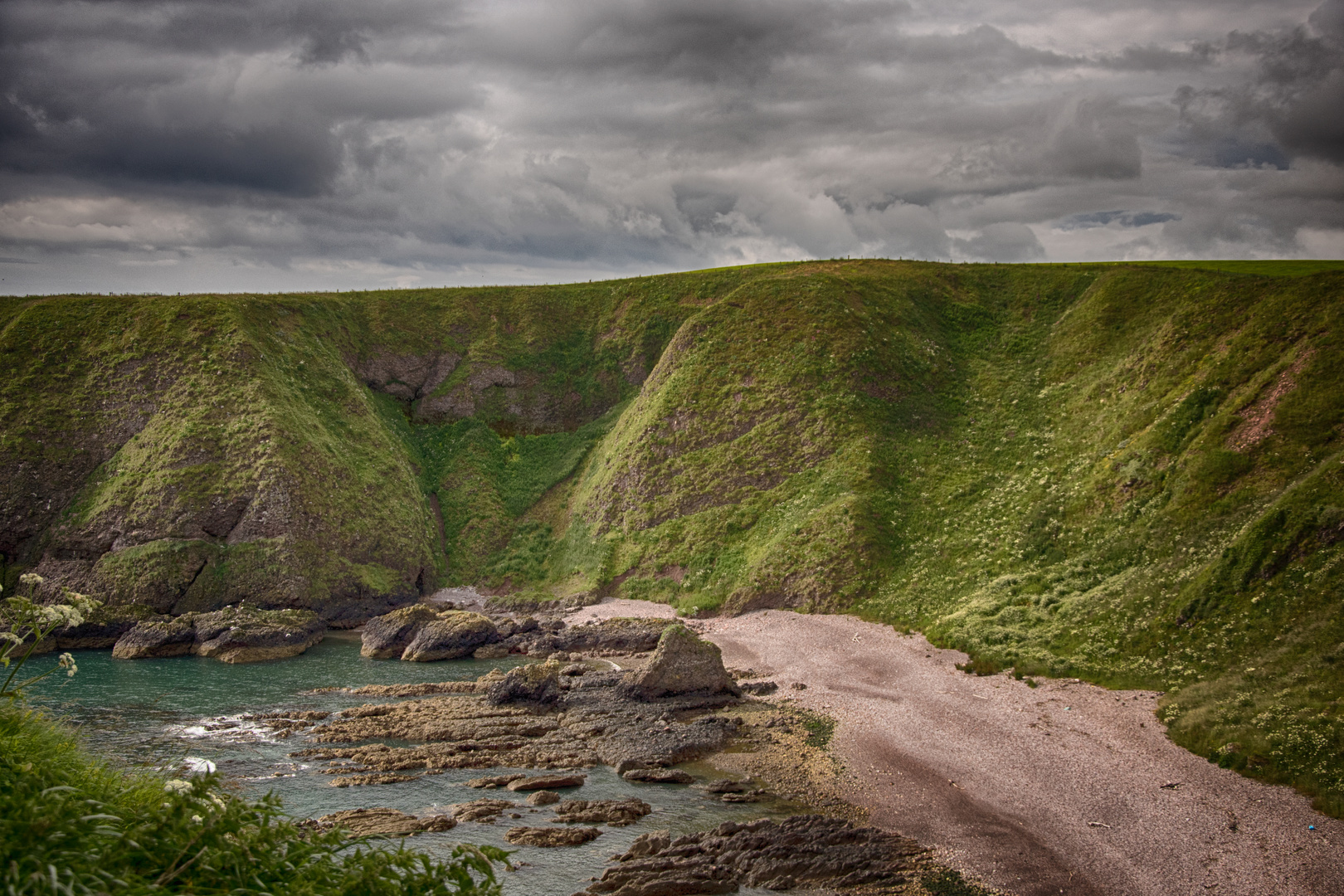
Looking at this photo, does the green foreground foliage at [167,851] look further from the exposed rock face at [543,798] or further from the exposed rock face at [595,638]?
the exposed rock face at [595,638]

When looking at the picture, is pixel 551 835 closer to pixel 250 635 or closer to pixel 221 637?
pixel 250 635

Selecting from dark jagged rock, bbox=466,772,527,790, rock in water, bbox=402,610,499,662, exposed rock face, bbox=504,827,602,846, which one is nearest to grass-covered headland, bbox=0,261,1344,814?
rock in water, bbox=402,610,499,662

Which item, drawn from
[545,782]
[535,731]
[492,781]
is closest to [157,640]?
[535,731]

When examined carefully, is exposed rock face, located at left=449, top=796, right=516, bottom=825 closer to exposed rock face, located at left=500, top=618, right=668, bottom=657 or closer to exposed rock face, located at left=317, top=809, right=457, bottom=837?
exposed rock face, located at left=317, top=809, right=457, bottom=837

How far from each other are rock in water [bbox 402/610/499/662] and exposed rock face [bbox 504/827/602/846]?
25300mm

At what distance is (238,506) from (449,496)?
2002cm

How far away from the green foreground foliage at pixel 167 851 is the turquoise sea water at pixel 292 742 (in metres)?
9.93

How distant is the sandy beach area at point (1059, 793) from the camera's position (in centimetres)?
2131

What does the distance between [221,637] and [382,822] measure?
29.3 m

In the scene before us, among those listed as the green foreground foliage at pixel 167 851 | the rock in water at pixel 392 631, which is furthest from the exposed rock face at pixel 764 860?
the rock in water at pixel 392 631

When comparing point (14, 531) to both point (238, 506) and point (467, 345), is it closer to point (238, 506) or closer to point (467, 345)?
point (238, 506)

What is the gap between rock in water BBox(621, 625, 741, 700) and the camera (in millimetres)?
38438

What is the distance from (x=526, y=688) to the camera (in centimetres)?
3878

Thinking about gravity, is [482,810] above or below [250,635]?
above
